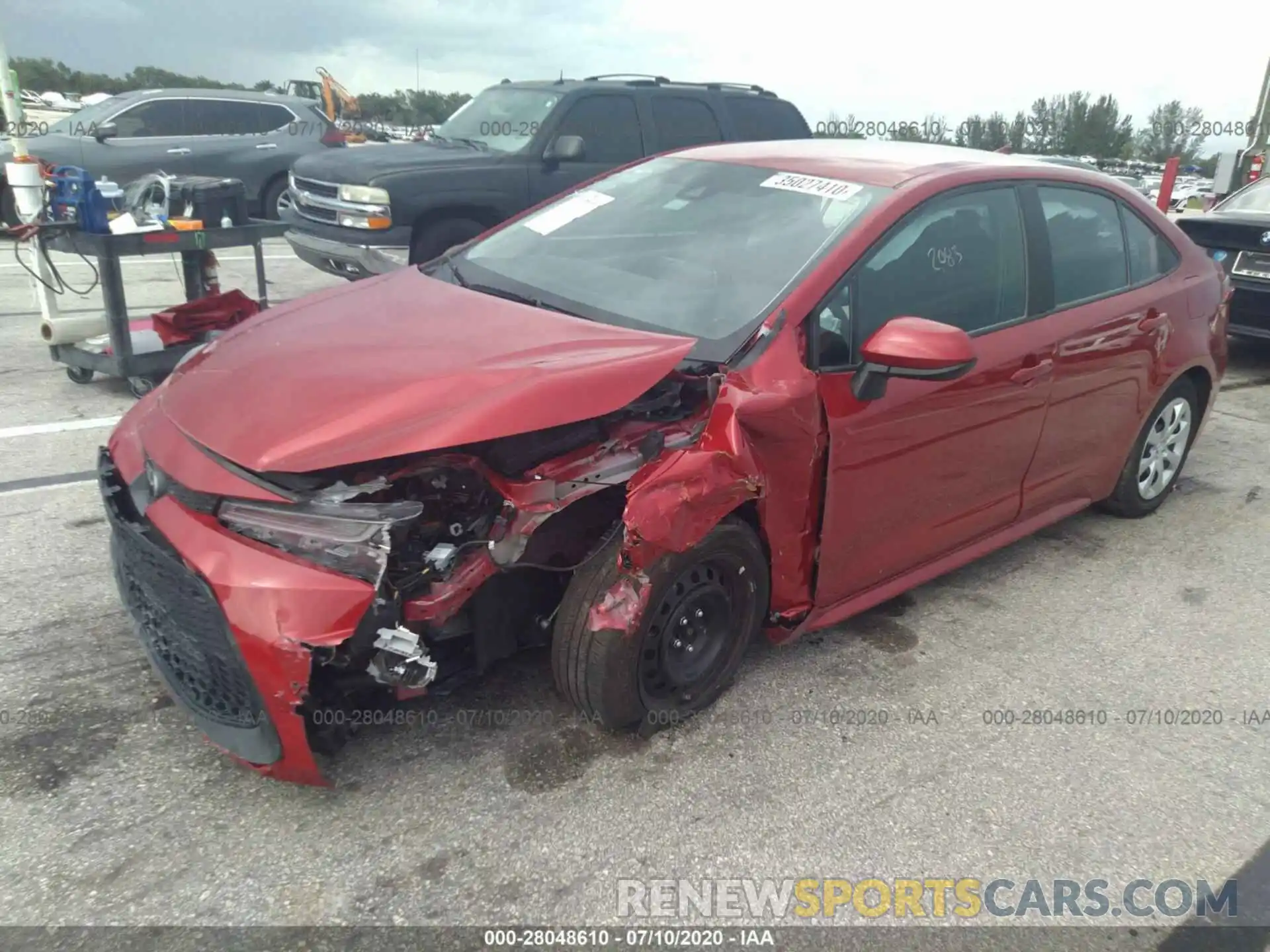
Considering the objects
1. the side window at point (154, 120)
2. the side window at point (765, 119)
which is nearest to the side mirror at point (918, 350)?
the side window at point (765, 119)

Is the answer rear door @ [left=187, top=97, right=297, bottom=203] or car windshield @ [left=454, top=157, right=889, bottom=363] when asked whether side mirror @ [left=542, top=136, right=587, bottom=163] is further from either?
rear door @ [left=187, top=97, right=297, bottom=203]

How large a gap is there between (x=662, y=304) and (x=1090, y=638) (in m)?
2.05

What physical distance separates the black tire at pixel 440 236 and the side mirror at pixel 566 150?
0.83 meters

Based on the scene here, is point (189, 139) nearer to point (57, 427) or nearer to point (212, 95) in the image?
point (212, 95)

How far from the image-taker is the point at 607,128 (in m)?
8.28

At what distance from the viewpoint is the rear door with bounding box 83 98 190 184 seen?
1089 centimetres

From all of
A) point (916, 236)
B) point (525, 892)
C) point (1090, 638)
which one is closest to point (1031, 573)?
point (1090, 638)

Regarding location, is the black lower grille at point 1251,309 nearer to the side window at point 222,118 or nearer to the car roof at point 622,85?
the car roof at point 622,85

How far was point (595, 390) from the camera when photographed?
248 centimetres

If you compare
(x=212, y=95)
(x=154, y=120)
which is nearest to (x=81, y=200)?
(x=154, y=120)

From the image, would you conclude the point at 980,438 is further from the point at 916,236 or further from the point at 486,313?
the point at 486,313

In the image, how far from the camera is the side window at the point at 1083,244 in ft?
11.9

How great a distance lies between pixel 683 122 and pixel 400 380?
22.6 feet

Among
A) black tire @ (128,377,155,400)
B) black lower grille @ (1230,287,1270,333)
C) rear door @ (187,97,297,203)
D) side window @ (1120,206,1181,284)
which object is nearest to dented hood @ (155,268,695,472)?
side window @ (1120,206,1181,284)
